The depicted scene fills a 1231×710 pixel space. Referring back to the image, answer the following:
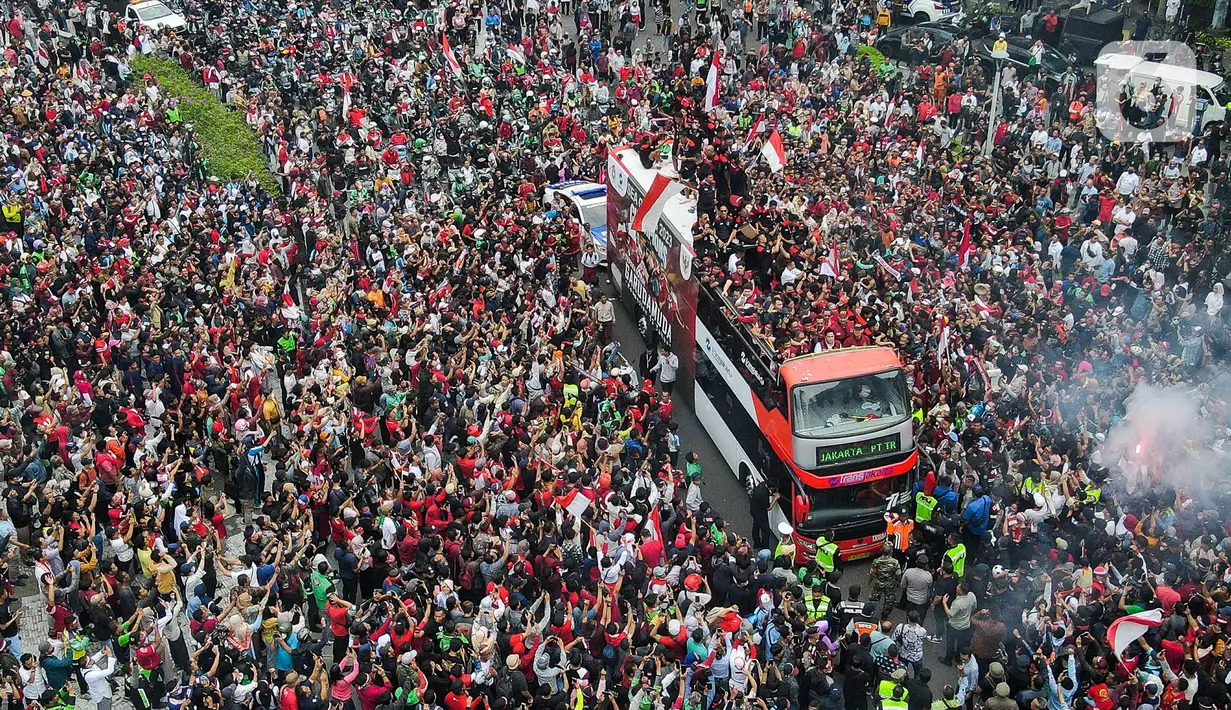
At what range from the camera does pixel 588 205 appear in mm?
28578

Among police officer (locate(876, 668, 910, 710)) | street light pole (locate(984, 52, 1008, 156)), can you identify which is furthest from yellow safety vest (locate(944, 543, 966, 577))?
street light pole (locate(984, 52, 1008, 156))

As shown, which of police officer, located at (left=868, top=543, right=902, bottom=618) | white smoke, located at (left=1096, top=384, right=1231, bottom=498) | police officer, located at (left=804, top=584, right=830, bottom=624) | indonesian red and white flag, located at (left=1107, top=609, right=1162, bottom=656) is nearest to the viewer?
indonesian red and white flag, located at (left=1107, top=609, right=1162, bottom=656)

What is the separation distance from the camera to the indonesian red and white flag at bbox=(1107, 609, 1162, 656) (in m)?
15.4

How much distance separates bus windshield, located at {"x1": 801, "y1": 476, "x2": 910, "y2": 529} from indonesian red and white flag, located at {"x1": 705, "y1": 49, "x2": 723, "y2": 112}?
15480 millimetres

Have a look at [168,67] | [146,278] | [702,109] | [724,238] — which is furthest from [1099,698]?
[168,67]

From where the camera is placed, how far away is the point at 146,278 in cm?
2503

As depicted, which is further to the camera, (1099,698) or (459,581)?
(459,581)

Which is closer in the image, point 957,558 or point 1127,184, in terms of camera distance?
point 957,558

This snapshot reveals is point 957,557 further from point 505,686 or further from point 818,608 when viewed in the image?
point 505,686

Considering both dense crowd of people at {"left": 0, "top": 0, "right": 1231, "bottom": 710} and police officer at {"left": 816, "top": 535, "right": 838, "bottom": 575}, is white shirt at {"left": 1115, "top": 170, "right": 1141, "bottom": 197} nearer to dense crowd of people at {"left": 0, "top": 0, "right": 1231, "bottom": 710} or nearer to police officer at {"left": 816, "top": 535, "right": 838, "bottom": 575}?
dense crowd of people at {"left": 0, "top": 0, "right": 1231, "bottom": 710}

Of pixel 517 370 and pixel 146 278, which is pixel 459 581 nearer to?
pixel 517 370

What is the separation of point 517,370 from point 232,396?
435cm

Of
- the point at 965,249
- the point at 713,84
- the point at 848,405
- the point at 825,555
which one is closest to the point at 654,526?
the point at 825,555

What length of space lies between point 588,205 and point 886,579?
42.9 ft
